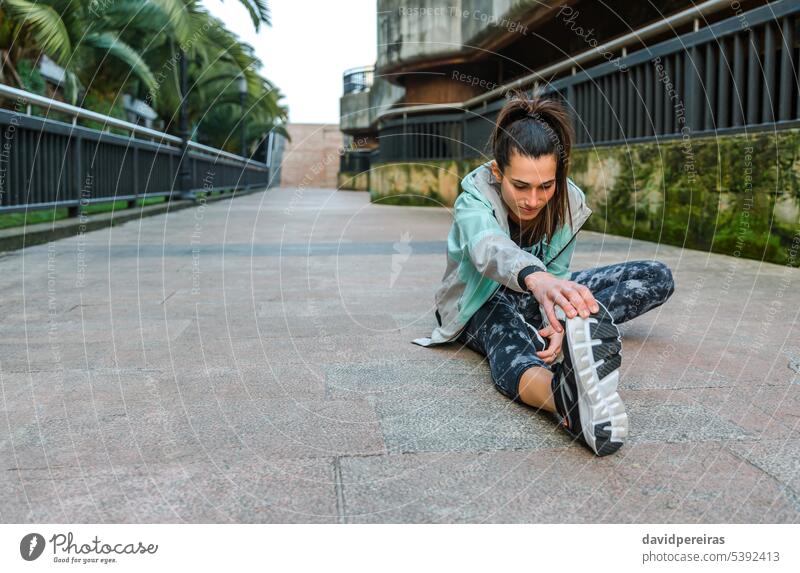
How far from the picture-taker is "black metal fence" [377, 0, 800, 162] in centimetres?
532

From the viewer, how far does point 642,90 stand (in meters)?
7.38

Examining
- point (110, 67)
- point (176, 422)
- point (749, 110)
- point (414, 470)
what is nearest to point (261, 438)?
point (176, 422)

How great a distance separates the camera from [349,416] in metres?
2.12

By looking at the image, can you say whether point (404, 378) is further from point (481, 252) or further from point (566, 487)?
point (566, 487)

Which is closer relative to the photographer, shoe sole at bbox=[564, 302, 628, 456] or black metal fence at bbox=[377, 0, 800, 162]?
shoe sole at bbox=[564, 302, 628, 456]

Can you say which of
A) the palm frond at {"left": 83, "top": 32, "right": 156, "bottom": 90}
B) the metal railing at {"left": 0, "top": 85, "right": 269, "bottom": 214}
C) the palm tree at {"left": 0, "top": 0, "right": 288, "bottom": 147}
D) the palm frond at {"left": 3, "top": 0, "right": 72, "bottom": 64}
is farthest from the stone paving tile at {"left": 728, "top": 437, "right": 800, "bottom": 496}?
the palm frond at {"left": 83, "top": 32, "right": 156, "bottom": 90}

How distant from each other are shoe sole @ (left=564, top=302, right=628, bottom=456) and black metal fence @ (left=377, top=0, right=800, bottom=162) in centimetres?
393

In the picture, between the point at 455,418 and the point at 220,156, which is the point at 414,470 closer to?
the point at 455,418

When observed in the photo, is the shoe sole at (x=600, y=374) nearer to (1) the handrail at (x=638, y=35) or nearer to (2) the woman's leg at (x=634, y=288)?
(2) the woman's leg at (x=634, y=288)

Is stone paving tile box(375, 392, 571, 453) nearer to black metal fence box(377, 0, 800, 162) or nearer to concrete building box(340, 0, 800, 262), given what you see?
concrete building box(340, 0, 800, 262)

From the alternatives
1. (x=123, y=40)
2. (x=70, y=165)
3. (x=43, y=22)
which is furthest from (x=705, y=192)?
(x=123, y=40)

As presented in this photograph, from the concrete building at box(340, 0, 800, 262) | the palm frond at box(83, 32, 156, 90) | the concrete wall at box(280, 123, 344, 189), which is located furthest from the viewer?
the concrete wall at box(280, 123, 344, 189)
